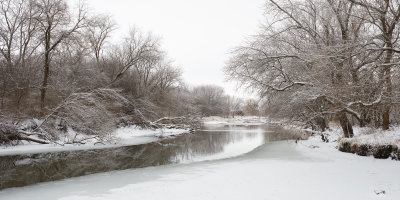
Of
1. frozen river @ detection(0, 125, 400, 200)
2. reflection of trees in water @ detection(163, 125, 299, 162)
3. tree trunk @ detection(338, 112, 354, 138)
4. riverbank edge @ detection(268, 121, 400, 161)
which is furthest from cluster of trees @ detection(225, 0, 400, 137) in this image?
reflection of trees in water @ detection(163, 125, 299, 162)

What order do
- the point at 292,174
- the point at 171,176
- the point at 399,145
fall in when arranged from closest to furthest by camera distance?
the point at 292,174 < the point at 171,176 < the point at 399,145

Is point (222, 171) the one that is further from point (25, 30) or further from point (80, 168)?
point (25, 30)

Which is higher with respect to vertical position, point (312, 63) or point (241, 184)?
point (312, 63)

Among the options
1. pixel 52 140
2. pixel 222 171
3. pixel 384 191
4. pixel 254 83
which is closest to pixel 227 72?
pixel 254 83

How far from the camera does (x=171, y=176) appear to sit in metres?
8.30

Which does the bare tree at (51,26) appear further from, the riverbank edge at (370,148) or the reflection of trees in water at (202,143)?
the riverbank edge at (370,148)

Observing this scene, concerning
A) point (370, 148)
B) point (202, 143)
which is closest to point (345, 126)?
point (370, 148)

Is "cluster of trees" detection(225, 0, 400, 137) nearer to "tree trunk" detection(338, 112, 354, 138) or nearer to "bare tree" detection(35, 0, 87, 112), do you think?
"tree trunk" detection(338, 112, 354, 138)

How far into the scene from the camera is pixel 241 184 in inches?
266

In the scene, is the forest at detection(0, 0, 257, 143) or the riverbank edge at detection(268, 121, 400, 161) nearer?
the riverbank edge at detection(268, 121, 400, 161)

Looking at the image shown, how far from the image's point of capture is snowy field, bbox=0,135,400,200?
230 inches

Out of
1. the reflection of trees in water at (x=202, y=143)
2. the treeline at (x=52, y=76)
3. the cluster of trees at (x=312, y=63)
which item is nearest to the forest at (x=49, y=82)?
the treeline at (x=52, y=76)

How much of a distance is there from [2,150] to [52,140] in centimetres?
238

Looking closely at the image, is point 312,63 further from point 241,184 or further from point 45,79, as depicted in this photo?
point 45,79
